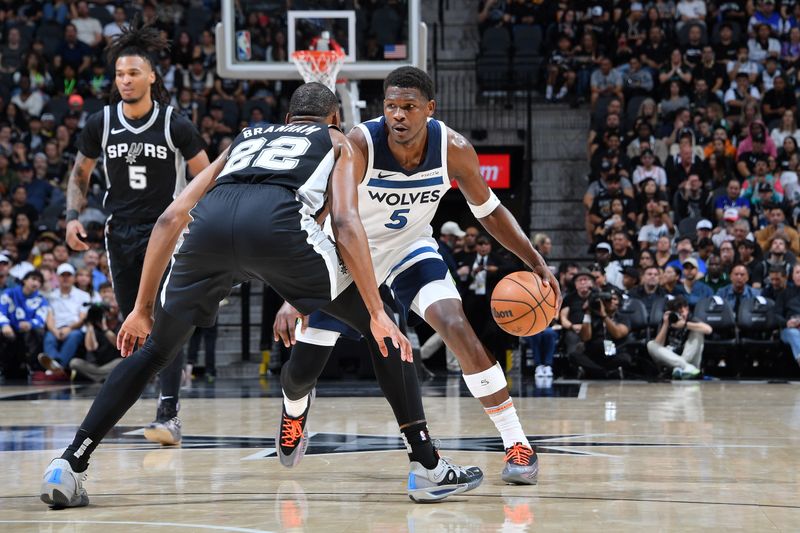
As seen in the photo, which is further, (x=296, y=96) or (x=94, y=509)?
(x=296, y=96)

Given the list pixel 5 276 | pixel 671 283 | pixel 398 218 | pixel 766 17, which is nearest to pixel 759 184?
pixel 671 283

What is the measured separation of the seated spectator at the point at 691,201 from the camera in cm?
1428

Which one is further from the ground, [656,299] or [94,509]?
[94,509]

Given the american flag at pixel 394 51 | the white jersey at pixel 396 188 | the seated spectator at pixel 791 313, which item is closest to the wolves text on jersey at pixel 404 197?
the white jersey at pixel 396 188

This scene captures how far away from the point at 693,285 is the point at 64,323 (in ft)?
23.4

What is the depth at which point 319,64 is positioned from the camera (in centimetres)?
1197

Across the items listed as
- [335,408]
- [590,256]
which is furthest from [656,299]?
[335,408]

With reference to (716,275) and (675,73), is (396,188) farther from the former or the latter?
(675,73)

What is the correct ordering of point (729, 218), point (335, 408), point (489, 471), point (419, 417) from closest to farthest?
point (419, 417) < point (489, 471) < point (335, 408) < point (729, 218)

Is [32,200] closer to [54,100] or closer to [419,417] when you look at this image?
[54,100]

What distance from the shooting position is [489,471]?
16.2 ft

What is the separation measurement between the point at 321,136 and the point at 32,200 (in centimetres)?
1182

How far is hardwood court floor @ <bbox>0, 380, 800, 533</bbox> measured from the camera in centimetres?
378

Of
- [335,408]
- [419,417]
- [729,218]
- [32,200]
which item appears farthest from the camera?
[32,200]
